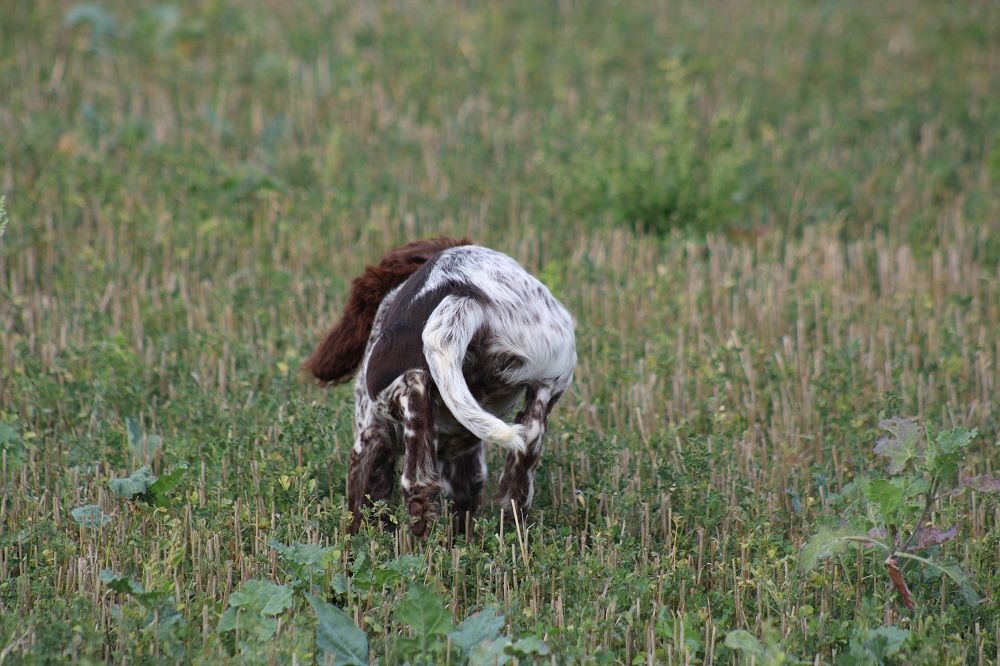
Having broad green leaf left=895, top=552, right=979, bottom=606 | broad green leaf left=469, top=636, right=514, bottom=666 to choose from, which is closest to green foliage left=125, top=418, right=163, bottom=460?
broad green leaf left=469, top=636, right=514, bottom=666

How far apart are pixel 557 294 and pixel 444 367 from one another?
311cm

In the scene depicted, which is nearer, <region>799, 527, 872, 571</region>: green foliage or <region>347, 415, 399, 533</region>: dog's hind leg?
<region>799, 527, 872, 571</region>: green foliage

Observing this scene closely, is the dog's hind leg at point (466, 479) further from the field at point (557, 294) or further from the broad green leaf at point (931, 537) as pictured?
the broad green leaf at point (931, 537)

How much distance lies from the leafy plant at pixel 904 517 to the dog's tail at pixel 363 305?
69.8 inches

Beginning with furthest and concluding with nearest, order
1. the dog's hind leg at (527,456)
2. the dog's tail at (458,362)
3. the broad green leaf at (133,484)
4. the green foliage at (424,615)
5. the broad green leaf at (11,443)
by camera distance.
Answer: the broad green leaf at (11,443) < the broad green leaf at (133,484) < the dog's hind leg at (527,456) < the dog's tail at (458,362) < the green foliage at (424,615)

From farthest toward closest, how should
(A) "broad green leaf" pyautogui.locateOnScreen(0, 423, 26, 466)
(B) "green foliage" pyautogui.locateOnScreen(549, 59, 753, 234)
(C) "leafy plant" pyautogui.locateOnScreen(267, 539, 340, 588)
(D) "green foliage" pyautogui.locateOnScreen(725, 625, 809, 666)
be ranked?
(B) "green foliage" pyautogui.locateOnScreen(549, 59, 753, 234)
(A) "broad green leaf" pyautogui.locateOnScreen(0, 423, 26, 466)
(C) "leafy plant" pyautogui.locateOnScreen(267, 539, 340, 588)
(D) "green foliage" pyautogui.locateOnScreen(725, 625, 809, 666)

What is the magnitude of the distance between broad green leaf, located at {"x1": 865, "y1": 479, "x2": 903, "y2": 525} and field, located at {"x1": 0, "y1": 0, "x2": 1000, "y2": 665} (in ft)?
0.07

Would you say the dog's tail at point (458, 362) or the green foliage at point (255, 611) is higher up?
the dog's tail at point (458, 362)

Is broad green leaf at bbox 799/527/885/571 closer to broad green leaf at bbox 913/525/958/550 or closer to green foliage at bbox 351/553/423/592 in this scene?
broad green leaf at bbox 913/525/958/550

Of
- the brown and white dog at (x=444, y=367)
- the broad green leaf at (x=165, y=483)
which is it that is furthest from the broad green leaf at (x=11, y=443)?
the brown and white dog at (x=444, y=367)

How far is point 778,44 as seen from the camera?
498 inches

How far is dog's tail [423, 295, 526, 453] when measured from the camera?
151 inches

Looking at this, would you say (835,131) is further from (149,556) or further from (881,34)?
(149,556)

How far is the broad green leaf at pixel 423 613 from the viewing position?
3.64m
